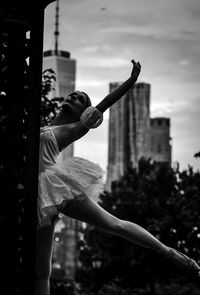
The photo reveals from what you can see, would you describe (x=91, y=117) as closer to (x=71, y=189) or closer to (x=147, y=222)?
(x=71, y=189)

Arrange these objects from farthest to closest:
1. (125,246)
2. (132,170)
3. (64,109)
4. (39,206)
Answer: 1. (132,170)
2. (125,246)
3. (64,109)
4. (39,206)

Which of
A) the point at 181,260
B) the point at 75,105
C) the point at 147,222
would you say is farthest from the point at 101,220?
the point at 147,222

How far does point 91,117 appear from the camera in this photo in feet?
20.8

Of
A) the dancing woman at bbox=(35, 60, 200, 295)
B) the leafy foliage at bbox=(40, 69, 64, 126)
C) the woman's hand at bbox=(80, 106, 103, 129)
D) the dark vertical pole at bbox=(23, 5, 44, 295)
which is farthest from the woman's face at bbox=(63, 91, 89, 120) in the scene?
the leafy foliage at bbox=(40, 69, 64, 126)

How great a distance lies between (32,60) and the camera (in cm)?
587

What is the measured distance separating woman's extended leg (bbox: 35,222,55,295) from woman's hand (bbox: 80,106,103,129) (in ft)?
2.97

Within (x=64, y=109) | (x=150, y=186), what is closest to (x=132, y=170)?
(x=150, y=186)

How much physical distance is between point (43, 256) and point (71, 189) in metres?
0.60

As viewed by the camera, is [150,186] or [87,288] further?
[87,288]

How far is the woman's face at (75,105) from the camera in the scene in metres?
6.56

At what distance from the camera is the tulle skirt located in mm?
6078

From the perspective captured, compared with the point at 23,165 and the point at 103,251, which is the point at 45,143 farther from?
the point at 103,251

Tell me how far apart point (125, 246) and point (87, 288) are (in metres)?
9.10

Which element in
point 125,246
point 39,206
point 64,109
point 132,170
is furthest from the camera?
point 132,170
